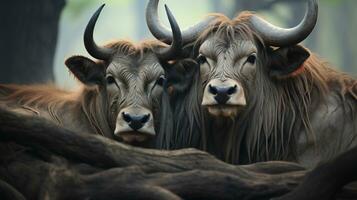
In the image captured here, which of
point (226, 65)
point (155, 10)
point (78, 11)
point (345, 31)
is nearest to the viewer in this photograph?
point (226, 65)

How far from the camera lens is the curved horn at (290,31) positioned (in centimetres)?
926

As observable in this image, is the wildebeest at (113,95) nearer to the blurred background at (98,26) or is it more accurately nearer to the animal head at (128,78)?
the animal head at (128,78)

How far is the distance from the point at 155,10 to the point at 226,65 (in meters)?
1.13

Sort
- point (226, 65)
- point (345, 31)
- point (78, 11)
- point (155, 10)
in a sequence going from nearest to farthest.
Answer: point (226, 65) < point (155, 10) < point (78, 11) < point (345, 31)

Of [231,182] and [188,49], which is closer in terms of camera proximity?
[231,182]

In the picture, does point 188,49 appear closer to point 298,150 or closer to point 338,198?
point 298,150

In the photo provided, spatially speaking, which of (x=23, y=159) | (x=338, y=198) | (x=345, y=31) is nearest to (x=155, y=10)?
(x=23, y=159)

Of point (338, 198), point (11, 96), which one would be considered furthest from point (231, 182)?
point (11, 96)

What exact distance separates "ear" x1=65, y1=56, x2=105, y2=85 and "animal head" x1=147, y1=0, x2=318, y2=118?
721 mm

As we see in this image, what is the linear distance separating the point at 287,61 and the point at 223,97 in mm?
983

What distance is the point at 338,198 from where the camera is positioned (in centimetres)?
781

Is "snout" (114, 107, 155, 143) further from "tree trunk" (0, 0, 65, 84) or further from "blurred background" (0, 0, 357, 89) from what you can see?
"tree trunk" (0, 0, 65, 84)

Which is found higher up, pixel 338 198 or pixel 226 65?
pixel 226 65

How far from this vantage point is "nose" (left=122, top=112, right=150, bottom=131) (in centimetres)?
876
